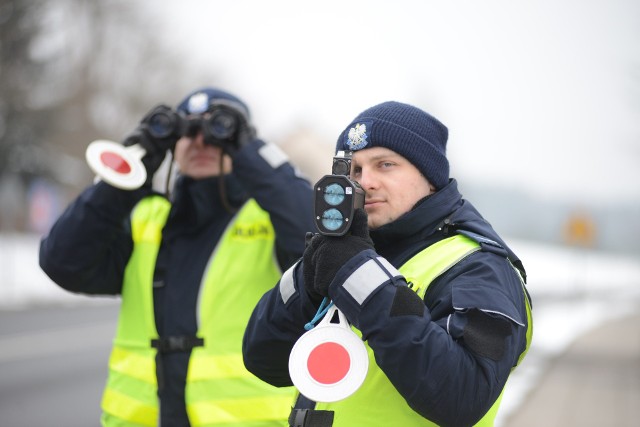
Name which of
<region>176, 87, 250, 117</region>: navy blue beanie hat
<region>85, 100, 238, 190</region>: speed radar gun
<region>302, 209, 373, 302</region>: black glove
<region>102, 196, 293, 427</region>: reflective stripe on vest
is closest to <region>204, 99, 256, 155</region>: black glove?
<region>85, 100, 238, 190</region>: speed radar gun

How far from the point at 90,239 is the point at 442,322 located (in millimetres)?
1668

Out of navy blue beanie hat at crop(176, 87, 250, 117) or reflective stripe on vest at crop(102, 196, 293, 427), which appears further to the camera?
navy blue beanie hat at crop(176, 87, 250, 117)

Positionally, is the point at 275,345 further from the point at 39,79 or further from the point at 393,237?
the point at 39,79

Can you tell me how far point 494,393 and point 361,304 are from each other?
386mm

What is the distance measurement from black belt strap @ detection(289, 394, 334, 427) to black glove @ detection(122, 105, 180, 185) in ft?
4.30

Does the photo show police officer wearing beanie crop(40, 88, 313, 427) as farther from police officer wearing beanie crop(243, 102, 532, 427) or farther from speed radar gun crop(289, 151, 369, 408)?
speed radar gun crop(289, 151, 369, 408)

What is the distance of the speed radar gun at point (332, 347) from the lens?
2.00m

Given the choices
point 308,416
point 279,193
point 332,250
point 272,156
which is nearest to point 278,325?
point 308,416

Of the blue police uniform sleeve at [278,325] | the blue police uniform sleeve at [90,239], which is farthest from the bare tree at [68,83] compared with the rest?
the blue police uniform sleeve at [278,325]

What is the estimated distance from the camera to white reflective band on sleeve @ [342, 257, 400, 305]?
1988 millimetres

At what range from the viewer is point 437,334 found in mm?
1942

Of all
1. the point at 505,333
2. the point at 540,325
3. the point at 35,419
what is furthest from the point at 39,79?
the point at 505,333

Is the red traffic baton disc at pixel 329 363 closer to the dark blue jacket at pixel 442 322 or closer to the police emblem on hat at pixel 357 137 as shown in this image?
the dark blue jacket at pixel 442 322

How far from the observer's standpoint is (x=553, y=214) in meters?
100
